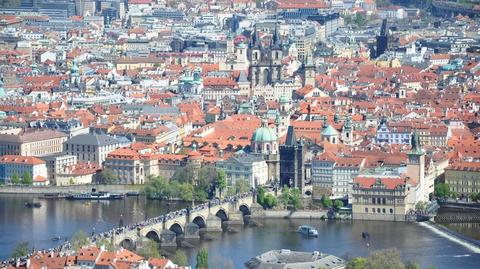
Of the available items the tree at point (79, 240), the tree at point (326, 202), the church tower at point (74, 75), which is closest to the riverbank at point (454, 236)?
the tree at point (326, 202)

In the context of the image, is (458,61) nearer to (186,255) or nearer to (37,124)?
(37,124)

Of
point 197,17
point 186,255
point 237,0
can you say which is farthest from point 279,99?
point 237,0

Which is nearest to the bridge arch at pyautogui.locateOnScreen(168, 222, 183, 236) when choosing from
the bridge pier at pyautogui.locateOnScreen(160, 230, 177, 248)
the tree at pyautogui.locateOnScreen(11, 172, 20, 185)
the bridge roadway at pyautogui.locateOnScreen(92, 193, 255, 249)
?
the bridge roadway at pyautogui.locateOnScreen(92, 193, 255, 249)

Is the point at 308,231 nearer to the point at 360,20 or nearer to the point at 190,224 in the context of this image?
the point at 190,224

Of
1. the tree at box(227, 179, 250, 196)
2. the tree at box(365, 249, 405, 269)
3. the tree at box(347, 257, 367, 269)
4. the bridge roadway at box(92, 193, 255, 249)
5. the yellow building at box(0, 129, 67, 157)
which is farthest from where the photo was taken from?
the yellow building at box(0, 129, 67, 157)

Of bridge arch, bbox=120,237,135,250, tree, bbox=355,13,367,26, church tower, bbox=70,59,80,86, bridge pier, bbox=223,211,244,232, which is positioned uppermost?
bridge arch, bbox=120,237,135,250

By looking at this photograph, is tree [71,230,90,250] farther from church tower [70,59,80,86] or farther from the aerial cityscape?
church tower [70,59,80,86]

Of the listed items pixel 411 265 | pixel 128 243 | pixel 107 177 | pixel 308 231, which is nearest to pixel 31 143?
pixel 107 177
